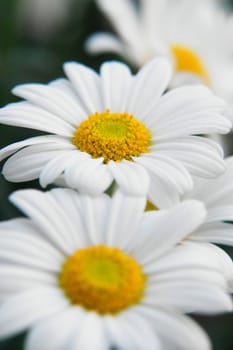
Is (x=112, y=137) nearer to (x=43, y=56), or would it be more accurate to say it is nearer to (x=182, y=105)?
(x=182, y=105)

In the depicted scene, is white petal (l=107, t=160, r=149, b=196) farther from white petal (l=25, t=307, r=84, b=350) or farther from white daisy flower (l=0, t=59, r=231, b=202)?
white petal (l=25, t=307, r=84, b=350)

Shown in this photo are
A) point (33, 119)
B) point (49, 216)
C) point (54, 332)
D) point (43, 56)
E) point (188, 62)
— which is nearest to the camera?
point (54, 332)

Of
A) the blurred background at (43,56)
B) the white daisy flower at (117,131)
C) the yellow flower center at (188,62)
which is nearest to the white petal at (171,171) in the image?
the white daisy flower at (117,131)

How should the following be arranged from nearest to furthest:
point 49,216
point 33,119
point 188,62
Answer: point 49,216 → point 33,119 → point 188,62

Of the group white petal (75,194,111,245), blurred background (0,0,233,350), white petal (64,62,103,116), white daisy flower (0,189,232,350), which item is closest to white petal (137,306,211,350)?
white daisy flower (0,189,232,350)

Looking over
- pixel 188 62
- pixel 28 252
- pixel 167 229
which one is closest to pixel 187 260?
pixel 167 229

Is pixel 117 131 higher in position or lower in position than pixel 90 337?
higher
